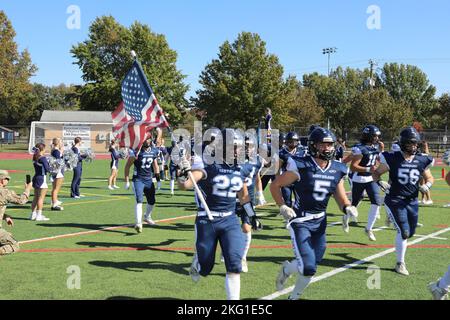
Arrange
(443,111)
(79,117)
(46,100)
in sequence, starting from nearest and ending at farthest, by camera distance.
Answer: (79,117), (443,111), (46,100)

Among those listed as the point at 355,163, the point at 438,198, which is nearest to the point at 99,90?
the point at 438,198

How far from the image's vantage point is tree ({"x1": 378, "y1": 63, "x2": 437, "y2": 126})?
8025 centimetres

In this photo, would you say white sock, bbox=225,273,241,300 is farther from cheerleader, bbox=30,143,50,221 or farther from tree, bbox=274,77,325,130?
tree, bbox=274,77,325,130

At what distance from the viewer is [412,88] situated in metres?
81.6

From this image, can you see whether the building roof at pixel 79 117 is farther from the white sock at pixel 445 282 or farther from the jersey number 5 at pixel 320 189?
the white sock at pixel 445 282

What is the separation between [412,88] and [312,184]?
83.8 metres

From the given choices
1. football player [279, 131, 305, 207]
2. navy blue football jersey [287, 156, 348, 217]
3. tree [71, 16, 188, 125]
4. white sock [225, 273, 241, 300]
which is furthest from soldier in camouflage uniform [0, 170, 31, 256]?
tree [71, 16, 188, 125]

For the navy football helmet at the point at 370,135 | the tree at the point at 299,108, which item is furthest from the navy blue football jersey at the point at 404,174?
the tree at the point at 299,108

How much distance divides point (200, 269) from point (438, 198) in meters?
14.3

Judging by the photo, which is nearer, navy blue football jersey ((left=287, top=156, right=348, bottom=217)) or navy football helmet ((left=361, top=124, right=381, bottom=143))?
navy blue football jersey ((left=287, top=156, right=348, bottom=217))

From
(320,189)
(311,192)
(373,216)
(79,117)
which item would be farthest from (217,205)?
(79,117)

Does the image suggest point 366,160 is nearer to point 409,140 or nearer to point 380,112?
point 409,140

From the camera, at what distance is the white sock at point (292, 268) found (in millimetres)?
5844

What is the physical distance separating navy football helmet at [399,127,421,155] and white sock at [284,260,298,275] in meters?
3.15
